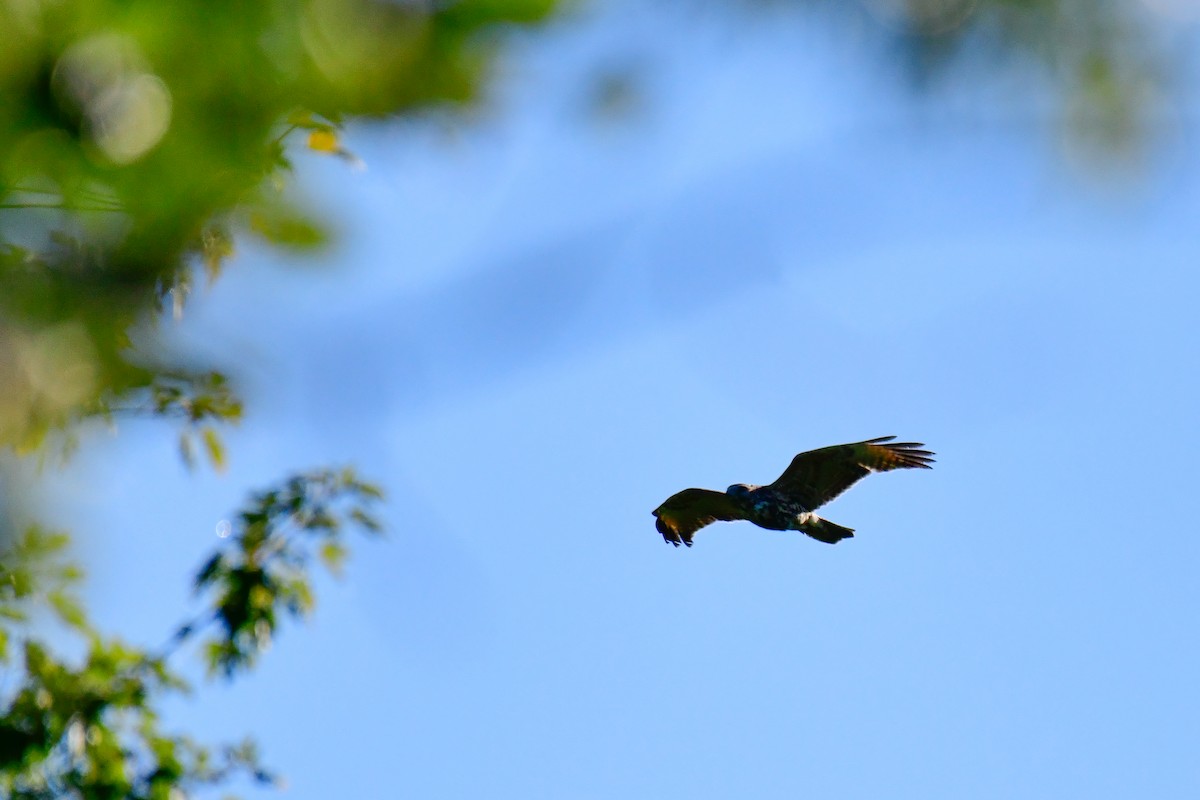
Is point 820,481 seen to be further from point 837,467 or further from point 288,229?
point 288,229

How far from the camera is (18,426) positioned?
1.28 meters

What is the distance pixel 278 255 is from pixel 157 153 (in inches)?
10.8

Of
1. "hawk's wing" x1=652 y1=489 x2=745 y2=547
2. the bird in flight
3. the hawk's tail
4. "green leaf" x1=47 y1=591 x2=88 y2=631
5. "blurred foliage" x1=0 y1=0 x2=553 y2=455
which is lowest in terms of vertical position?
"blurred foliage" x1=0 y1=0 x2=553 y2=455

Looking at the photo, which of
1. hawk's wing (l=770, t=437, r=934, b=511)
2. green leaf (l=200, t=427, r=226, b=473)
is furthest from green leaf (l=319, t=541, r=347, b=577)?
hawk's wing (l=770, t=437, r=934, b=511)

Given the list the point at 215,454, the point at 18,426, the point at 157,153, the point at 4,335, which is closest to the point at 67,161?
the point at 157,153

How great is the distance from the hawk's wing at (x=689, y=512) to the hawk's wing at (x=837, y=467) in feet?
2.17

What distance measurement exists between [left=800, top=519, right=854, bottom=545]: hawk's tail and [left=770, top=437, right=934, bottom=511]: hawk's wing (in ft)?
0.45

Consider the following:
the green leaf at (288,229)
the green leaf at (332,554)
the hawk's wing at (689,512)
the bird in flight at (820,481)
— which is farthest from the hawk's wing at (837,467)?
the green leaf at (288,229)

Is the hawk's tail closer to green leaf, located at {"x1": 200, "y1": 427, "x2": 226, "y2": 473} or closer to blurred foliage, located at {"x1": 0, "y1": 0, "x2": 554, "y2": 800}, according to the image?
green leaf, located at {"x1": 200, "y1": 427, "x2": 226, "y2": 473}

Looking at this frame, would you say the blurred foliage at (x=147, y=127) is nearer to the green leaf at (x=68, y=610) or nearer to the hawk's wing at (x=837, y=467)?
the green leaf at (x=68, y=610)

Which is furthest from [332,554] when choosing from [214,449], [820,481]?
[820,481]

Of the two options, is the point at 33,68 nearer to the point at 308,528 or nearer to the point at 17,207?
the point at 17,207

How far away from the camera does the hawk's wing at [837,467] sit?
924 cm

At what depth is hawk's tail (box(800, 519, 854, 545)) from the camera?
30.3ft
